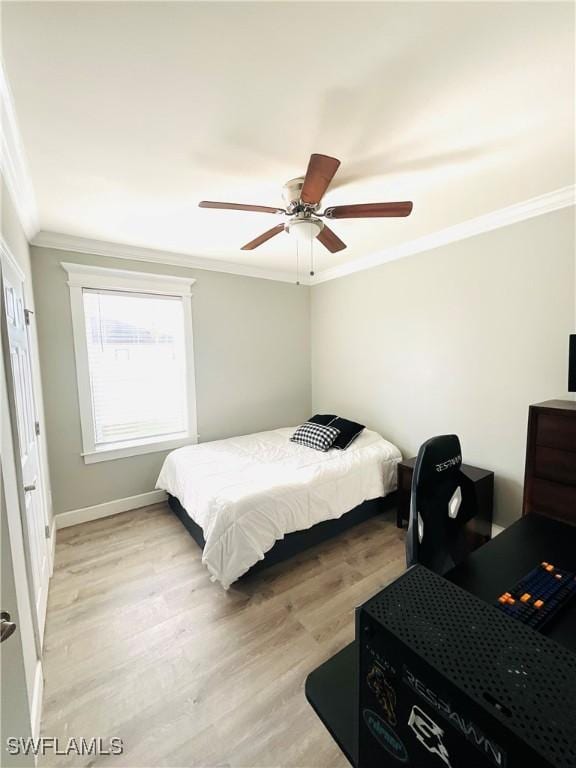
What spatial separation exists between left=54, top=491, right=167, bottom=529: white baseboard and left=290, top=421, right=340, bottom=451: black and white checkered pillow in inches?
61.3

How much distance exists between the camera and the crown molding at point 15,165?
133 cm

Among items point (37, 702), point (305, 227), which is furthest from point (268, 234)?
point (37, 702)

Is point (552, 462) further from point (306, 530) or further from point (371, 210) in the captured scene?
point (371, 210)

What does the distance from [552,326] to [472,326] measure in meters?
0.53

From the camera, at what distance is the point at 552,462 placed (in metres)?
1.89

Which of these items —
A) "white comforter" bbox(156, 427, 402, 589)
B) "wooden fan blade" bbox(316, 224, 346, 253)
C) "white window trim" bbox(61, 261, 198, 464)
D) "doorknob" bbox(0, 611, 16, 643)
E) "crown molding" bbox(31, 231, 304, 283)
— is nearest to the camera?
"doorknob" bbox(0, 611, 16, 643)

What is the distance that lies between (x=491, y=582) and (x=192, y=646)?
1.56m

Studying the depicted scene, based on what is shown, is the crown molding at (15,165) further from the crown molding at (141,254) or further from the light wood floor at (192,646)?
the light wood floor at (192,646)

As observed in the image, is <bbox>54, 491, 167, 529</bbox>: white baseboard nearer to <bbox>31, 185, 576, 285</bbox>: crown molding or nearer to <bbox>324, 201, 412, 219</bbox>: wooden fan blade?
<bbox>31, 185, 576, 285</bbox>: crown molding

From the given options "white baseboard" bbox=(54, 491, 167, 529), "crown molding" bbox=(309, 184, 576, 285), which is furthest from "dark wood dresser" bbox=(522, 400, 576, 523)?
"white baseboard" bbox=(54, 491, 167, 529)

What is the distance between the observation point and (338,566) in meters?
2.34

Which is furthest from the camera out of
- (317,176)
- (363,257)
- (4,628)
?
(363,257)

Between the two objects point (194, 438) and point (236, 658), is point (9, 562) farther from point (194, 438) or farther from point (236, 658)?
point (194, 438)

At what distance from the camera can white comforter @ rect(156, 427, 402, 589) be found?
2025mm
